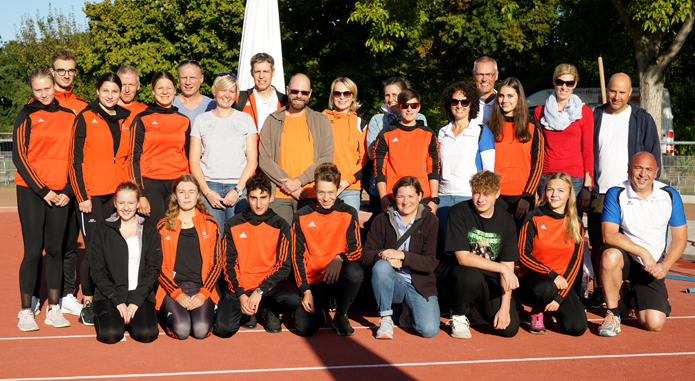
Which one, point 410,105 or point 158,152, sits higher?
point 410,105

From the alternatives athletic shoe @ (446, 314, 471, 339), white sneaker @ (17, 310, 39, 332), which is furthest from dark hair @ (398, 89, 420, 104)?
white sneaker @ (17, 310, 39, 332)

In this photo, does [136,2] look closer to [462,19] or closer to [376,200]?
[462,19]

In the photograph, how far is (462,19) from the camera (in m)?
25.6

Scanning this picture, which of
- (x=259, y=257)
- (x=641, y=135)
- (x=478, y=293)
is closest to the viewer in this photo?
(x=478, y=293)

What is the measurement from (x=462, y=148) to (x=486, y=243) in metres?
0.99

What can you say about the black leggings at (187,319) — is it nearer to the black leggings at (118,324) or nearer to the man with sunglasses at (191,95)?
the black leggings at (118,324)

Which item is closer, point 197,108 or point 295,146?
point 295,146

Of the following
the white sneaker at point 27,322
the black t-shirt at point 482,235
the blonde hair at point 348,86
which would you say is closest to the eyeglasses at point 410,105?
the blonde hair at point 348,86

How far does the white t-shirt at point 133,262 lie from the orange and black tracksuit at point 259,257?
2.41 feet

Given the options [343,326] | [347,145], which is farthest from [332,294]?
[347,145]

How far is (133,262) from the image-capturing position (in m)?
5.17

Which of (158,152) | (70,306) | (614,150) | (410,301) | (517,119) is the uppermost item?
(517,119)

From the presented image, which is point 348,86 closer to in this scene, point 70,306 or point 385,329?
point 385,329

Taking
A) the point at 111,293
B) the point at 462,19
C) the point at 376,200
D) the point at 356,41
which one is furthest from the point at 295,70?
the point at 111,293
